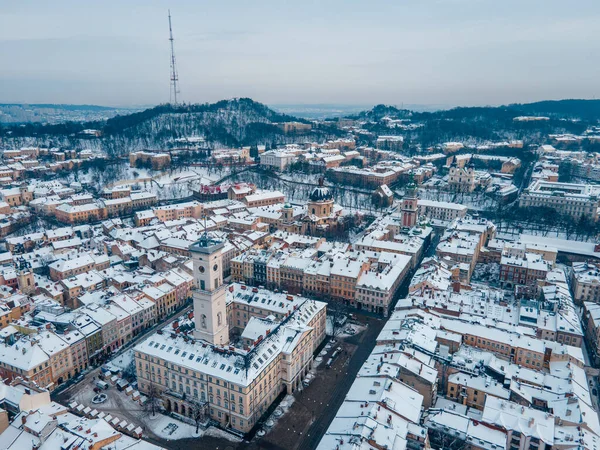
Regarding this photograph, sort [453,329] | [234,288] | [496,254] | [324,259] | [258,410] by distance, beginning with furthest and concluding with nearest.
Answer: [496,254]
[324,259]
[234,288]
[453,329]
[258,410]

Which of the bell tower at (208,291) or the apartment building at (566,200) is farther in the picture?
the apartment building at (566,200)

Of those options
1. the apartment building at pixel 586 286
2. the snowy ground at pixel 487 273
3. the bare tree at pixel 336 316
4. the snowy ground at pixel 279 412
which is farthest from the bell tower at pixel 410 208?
the snowy ground at pixel 279 412

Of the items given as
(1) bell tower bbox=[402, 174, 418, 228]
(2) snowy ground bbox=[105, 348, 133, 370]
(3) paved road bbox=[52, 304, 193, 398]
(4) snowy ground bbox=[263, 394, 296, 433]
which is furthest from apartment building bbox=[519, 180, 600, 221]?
(2) snowy ground bbox=[105, 348, 133, 370]

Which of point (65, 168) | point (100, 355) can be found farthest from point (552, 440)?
point (65, 168)

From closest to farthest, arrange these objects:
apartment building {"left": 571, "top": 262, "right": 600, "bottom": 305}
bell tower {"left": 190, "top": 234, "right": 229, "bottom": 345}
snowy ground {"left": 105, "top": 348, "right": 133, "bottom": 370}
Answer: bell tower {"left": 190, "top": 234, "right": 229, "bottom": 345} < snowy ground {"left": 105, "top": 348, "right": 133, "bottom": 370} < apartment building {"left": 571, "top": 262, "right": 600, "bottom": 305}

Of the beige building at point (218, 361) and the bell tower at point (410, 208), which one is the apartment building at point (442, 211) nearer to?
the bell tower at point (410, 208)

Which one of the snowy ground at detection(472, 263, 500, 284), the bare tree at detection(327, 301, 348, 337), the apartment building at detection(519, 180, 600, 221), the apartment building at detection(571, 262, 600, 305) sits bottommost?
the bare tree at detection(327, 301, 348, 337)

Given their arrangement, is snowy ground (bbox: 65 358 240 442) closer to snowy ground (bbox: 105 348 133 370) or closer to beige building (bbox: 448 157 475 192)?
snowy ground (bbox: 105 348 133 370)

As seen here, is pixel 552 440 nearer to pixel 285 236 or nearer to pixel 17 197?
pixel 285 236
